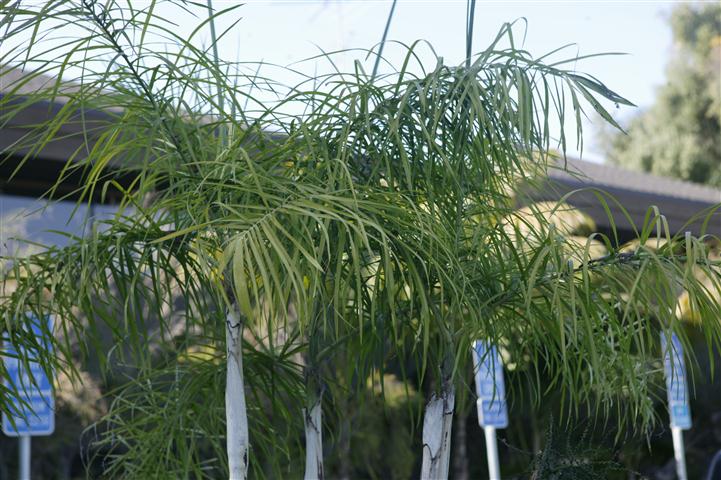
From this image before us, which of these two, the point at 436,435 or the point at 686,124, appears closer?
the point at 436,435

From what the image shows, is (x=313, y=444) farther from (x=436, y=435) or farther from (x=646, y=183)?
(x=646, y=183)

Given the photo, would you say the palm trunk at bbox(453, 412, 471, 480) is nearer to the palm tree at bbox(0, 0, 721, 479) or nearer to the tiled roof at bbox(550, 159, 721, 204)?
the tiled roof at bbox(550, 159, 721, 204)

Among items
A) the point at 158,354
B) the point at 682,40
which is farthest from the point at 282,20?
the point at 682,40

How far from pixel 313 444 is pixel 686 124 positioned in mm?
24338

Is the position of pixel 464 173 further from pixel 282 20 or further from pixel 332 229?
pixel 282 20

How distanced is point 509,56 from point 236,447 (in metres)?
1.31

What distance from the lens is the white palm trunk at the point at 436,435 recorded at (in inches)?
116

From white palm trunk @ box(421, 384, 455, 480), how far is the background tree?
920 inches

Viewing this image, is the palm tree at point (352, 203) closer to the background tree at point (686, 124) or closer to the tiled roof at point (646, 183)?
the tiled roof at point (646, 183)

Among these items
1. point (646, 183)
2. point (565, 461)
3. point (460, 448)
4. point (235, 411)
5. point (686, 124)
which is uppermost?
point (686, 124)

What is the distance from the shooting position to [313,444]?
10.3 ft

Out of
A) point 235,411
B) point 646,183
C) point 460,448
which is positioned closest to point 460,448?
point 460,448

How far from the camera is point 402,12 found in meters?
4.06

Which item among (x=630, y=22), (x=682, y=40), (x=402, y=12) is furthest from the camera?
(x=682, y=40)
